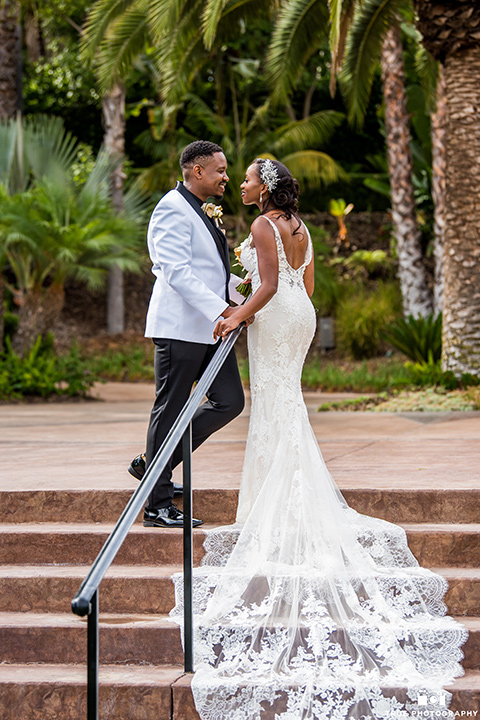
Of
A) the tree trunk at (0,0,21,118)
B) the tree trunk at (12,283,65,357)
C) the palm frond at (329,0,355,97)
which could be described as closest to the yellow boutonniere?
the palm frond at (329,0,355,97)

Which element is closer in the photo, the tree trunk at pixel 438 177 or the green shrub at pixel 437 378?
the green shrub at pixel 437 378

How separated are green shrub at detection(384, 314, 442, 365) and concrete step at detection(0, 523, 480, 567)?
303 inches

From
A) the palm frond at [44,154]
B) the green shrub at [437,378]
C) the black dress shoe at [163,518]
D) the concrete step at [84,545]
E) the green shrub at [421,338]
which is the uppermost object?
the palm frond at [44,154]

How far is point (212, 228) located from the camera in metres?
4.21

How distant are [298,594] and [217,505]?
0.95m

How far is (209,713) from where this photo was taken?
303 centimetres

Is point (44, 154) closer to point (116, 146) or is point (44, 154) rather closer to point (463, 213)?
point (116, 146)

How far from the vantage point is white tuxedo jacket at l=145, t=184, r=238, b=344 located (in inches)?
155

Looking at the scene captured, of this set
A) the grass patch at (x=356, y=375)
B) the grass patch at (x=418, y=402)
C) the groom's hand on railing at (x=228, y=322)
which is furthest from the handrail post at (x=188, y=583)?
the grass patch at (x=356, y=375)

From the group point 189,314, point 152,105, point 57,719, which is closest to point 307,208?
point 152,105

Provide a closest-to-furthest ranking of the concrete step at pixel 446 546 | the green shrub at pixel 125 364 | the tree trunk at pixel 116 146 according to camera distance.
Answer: the concrete step at pixel 446 546 → the green shrub at pixel 125 364 → the tree trunk at pixel 116 146

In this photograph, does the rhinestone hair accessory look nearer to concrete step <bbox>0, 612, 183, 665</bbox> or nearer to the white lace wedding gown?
the white lace wedding gown

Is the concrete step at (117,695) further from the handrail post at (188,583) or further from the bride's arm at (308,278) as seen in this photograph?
the bride's arm at (308,278)

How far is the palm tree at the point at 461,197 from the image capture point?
9664 millimetres
